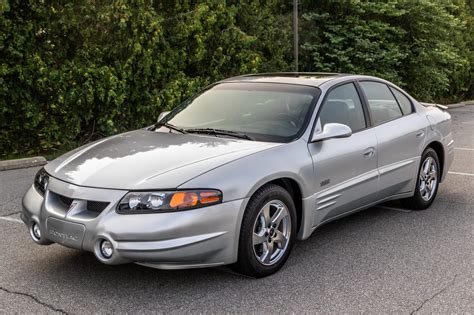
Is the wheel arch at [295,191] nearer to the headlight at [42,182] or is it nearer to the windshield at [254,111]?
the windshield at [254,111]

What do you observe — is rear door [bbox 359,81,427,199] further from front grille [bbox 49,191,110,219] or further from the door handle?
front grille [bbox 49,191,110,219]

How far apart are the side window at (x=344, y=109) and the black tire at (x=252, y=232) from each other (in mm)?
868

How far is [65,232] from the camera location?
146 inches

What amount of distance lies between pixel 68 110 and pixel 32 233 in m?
6.13

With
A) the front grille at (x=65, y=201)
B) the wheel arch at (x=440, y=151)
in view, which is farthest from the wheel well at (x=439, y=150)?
the front grille at (x=65, y=201)

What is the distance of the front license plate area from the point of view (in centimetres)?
362

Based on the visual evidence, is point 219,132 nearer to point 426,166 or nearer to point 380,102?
point 380,102

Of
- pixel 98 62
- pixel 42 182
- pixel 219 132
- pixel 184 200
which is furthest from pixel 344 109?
pixel 98 62

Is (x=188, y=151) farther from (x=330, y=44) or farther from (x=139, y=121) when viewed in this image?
(x=330, y=44)

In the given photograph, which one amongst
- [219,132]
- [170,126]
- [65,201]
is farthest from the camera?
[170,126]

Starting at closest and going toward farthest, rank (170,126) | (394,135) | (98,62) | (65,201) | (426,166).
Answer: (65,201), (170,126), (394,135), (426,166), (98,62)

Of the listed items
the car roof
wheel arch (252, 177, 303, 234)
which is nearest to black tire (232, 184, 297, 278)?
wheel arch (252, 177, 303, 234)

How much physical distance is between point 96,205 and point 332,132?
1929mm

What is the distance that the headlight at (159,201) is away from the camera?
3.58 metres
